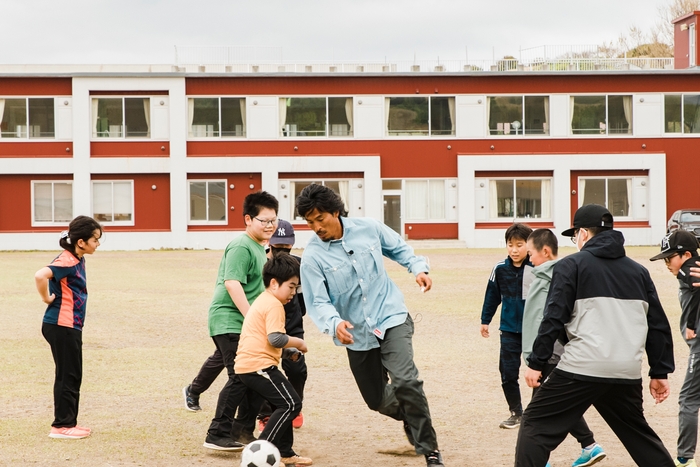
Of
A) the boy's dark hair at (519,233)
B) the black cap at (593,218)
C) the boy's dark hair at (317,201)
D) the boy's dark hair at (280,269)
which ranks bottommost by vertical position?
the boy's dark hair at (280,269)

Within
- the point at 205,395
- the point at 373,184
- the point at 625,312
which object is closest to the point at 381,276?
the point at 625,312

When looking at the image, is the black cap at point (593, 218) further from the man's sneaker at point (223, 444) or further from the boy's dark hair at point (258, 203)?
the man's sneaker at point (223, 444)

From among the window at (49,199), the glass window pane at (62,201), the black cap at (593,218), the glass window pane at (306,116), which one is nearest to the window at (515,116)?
the glass window pane at (306,116)

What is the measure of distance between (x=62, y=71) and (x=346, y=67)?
39.3 ft

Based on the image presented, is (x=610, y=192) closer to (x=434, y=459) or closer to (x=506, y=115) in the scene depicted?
(x=506, y=115)

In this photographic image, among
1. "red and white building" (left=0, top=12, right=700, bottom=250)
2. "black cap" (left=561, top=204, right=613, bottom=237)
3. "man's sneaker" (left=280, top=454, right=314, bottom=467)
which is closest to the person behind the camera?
"black cap" (left=561, top=204, right=613, bottom=237)

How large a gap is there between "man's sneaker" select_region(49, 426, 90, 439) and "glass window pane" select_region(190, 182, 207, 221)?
32.7 m

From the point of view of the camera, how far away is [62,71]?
39.8 meters

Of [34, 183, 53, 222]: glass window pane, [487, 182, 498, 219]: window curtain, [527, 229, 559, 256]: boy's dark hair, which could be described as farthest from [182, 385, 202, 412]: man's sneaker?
[34, 183, 53, 222]: glass window pane

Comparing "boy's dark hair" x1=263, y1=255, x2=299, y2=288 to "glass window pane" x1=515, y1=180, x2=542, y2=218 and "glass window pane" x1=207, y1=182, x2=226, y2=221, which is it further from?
"glass window pane" x1=515, y1=180, x2=542, y2=218

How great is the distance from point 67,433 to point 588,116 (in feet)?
118

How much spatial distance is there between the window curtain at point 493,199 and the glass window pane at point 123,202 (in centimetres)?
1509

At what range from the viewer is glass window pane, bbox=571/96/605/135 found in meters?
40.2

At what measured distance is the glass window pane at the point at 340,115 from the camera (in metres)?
40.0
